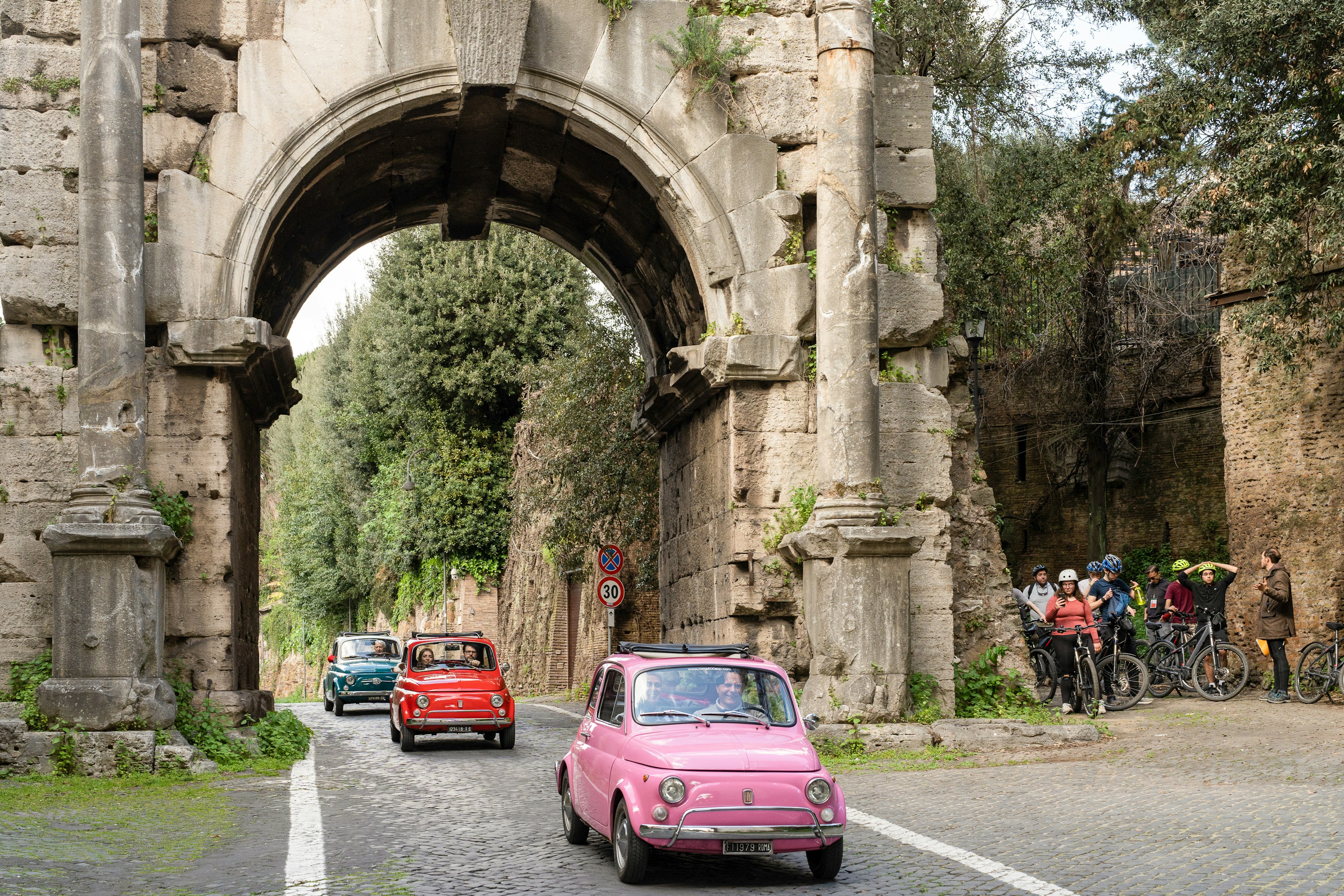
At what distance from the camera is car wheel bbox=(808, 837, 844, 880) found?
6.66 m

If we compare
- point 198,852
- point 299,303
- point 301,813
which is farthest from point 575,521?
point 198,852

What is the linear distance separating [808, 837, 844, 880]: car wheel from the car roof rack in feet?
4.62

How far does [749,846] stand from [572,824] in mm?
1802

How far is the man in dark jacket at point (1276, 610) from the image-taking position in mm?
15602

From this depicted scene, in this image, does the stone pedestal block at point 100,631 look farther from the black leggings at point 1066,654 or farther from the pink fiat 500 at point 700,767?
the black leggings at point 1066,654

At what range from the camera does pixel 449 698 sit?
14391mm

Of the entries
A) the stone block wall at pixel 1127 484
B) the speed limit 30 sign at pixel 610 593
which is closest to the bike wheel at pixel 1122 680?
the speed limit 30 sign at pixel 610 593

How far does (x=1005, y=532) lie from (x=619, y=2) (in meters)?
21.2

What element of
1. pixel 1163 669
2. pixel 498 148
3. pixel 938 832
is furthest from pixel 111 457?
pixel 1163 669

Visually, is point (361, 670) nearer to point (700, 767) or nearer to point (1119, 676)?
point (1119, 676)

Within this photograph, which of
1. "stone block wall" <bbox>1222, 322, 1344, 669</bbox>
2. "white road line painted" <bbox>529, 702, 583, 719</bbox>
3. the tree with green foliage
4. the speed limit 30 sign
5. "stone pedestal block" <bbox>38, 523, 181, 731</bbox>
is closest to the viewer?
"stone pedestal block" <bbox>38, 523, 181, 731</bbox>

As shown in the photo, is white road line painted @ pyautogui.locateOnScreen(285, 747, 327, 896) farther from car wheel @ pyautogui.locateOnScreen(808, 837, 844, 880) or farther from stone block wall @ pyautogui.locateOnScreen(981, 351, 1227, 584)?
stone block wall @ pyautogui.locateOnScreen(981, 351, 1227, 584)

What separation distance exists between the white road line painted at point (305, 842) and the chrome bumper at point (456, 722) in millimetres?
2409

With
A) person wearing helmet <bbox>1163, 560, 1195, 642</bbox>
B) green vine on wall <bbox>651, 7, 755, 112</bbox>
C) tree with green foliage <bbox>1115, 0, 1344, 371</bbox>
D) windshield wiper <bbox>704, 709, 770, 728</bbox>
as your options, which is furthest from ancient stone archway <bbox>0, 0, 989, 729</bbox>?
person wearing helmet <bbox>1163, 560, 1195, 642</bbox>
